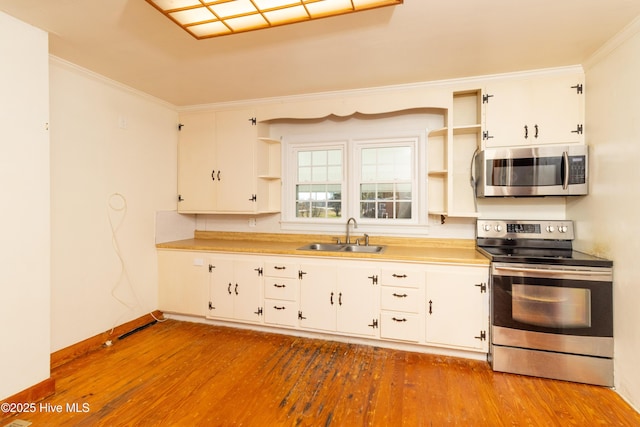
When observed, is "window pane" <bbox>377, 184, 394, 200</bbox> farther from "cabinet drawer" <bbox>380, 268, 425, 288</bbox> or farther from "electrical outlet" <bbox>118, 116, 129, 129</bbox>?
"electrical outlet" <bbox>118, 116, 129, 129</bbox>

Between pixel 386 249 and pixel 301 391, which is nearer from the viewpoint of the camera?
pixel 301 391

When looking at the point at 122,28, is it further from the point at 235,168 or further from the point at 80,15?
the point at 235,168

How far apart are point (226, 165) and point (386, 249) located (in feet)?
6.57

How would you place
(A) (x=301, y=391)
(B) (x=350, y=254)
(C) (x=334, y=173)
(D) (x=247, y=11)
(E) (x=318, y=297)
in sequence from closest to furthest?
(D) (x=247, y=11) < (A) (x=301, y=391) < (B) (x=350, y=254) < (E) (x=318, y=297) < (C) (x=334, y=173)

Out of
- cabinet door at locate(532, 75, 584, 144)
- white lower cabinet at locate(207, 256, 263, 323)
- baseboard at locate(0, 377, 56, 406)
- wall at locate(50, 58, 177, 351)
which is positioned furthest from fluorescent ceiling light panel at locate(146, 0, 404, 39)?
baseboard at locate(0, 377, 56, 406)

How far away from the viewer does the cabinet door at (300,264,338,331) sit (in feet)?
9.47

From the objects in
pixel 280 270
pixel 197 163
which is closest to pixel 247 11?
pixel 280 270

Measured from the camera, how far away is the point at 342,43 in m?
2.22

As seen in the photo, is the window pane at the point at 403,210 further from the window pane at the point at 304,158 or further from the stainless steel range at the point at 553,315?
the window pane at the point at 304,158

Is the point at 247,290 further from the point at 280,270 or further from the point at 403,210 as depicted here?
the point at 403,210

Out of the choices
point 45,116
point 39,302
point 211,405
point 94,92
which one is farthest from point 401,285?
point 94,92

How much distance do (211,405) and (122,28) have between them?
2.54 metres

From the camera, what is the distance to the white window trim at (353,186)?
3248 millimetres

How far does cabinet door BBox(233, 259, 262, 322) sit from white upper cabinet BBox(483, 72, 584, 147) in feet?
8.18
